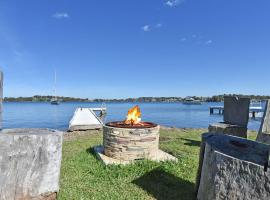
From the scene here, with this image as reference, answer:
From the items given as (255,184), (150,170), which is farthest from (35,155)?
(150,170)

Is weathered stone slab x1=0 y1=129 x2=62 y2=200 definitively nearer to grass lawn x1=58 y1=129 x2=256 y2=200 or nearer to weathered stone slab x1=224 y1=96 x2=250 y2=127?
grass lawn x1=58 y1=129 x2=256 y2=200

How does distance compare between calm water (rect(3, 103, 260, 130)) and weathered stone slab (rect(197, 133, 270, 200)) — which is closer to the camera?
weathered stone slab (rect(197, 133, 270, 200))

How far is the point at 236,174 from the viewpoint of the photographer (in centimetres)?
338

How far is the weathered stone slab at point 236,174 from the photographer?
10.4 ft

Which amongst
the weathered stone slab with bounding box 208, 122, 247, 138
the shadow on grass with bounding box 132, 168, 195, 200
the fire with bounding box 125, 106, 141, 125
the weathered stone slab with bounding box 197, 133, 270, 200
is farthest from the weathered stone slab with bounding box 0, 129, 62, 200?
the weathered stone slab with bounding box 208, 122, 247, 138

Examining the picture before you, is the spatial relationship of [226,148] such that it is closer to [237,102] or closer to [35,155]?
[35,155]

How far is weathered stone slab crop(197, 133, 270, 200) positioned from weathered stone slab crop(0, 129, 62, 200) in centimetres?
232

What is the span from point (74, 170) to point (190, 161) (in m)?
3.25

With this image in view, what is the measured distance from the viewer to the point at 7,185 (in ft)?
10.8

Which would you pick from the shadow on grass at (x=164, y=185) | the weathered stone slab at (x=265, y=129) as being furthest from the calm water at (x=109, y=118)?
the shadow on grass at (x=164, y=185)

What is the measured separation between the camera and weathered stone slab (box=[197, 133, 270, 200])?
3.16 meters

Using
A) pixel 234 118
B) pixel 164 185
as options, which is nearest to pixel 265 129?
pixel 234 118

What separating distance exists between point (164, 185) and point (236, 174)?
2.29 metres

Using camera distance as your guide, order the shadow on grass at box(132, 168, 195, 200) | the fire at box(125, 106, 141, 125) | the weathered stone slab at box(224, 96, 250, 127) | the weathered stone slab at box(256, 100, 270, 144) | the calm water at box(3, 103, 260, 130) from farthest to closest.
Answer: the calm water at box(3, 103, 260, 130), the weathered stone slab at box(224, 96, 250, 127), the fire at box(125, 106, 141, 125), the weathered stone slab at box(256, 100, 270, 144), the shadow on grass at box(132, 168, 195, 200)
